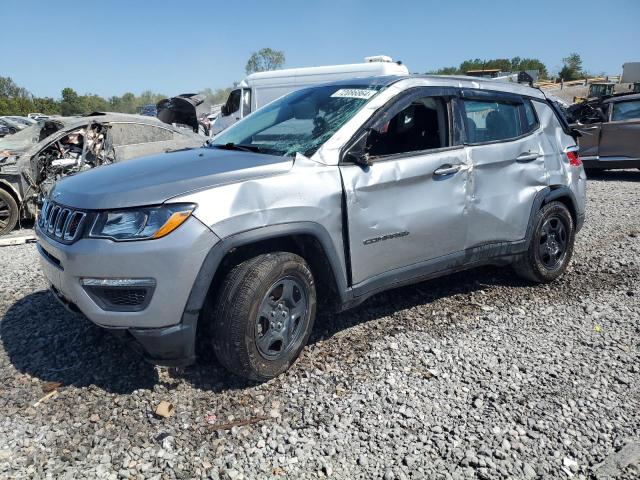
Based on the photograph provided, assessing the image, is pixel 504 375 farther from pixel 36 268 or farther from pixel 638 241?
pixel 36 268

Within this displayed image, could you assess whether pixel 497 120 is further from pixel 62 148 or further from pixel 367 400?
pixel 62 148

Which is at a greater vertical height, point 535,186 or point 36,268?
point 535,186

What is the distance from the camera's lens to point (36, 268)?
516 cm

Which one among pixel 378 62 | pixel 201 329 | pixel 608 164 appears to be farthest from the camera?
pixel 378 62

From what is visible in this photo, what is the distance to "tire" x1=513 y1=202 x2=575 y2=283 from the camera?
14.5 ft

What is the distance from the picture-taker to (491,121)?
165 inches

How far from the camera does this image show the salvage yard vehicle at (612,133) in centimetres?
1045

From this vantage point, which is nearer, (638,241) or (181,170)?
(181,170)

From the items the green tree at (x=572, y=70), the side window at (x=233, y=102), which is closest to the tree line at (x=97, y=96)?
the green tree at (x=572, y=70)

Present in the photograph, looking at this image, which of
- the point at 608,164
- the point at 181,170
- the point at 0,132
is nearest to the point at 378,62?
the point at 608,164

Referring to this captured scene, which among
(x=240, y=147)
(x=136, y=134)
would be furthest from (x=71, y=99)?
(x=240, y=147)

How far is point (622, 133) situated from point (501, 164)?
8.17 m

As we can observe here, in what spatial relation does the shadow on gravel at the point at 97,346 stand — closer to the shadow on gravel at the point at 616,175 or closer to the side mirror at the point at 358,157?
the side mirror at the point at 358,157

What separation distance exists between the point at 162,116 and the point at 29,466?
1223 centimetres
